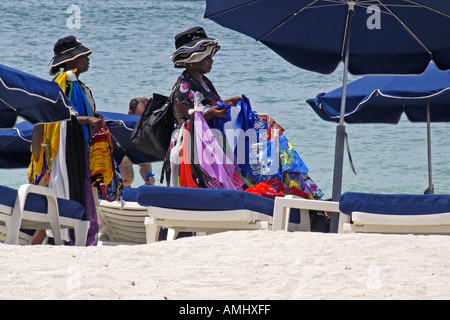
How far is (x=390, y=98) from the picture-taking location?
23.5 feet

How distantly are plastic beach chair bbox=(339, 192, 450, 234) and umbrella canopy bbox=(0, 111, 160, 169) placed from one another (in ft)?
10.3

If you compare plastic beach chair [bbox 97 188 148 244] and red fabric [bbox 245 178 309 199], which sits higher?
red fabric [bbox 245 178 309 199]

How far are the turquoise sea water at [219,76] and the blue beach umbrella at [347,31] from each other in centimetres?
1007

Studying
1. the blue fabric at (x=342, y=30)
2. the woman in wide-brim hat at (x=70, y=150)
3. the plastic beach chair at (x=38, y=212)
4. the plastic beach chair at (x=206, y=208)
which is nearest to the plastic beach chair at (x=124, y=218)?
the woman in wide-brim hat at (x=70, y=150)

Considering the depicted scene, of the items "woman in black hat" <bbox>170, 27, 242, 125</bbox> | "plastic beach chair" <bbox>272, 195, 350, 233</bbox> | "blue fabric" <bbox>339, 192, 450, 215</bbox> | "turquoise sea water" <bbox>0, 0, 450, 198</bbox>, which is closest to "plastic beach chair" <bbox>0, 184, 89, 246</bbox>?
"woman in black hat" <bbox>170, 27, 242, 125</bbox>

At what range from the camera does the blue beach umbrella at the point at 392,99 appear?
641cm

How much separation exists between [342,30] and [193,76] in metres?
1.17

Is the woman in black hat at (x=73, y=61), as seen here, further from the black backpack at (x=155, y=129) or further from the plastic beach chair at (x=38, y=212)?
the plastic beach chair at (x=38, y=212)

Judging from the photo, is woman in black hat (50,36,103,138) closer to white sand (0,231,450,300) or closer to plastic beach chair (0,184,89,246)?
plastic beach chair (0,184,89,246)

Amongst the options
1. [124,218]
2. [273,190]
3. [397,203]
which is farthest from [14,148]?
[397,203]

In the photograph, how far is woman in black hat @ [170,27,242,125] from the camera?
194 inches

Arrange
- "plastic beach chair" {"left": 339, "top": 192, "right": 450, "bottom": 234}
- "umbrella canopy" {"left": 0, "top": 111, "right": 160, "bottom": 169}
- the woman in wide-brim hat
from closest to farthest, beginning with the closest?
"plastic beach chair" {"left": 339, "top": 192, "right": 450, "bottom": 234} → the woman in wide-brim hat → "umbrella canopy" {"left": 0, "top": 111, "right": 160, "bottom": 169}

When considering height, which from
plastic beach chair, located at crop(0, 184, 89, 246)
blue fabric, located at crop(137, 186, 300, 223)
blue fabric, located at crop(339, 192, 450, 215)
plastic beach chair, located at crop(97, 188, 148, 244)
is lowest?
plastic beach chair, located at crop(97, 188, 148, 244)

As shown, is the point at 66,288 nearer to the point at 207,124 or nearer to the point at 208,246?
the point at 208,246
